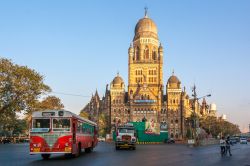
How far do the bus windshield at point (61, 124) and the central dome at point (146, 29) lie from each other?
386 feet

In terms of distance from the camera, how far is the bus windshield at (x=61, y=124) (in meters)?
27.0

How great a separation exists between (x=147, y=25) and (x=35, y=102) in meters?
85.4

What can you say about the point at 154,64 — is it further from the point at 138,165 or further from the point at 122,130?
the point at 138,165

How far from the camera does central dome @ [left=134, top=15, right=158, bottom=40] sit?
471ft

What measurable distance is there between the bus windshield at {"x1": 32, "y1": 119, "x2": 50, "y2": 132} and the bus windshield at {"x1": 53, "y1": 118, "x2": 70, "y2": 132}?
428mm

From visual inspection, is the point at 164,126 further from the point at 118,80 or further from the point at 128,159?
the point at 128,159

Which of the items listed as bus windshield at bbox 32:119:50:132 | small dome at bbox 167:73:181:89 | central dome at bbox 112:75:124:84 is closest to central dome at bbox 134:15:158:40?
central dome at bbox 112:75:124:84

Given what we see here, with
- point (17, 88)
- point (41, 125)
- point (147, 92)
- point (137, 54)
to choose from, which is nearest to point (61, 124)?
point (41, 125)

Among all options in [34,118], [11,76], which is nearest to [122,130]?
[34,118]

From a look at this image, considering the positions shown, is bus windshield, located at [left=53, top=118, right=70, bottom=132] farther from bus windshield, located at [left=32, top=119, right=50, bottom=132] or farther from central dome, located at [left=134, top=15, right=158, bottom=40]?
central dome, located at [left=134, top=15, right=158, bottom=40]

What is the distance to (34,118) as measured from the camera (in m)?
27.0

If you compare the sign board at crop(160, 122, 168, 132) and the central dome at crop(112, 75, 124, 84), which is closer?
the sign board at crop(160, 122, 168, 132)

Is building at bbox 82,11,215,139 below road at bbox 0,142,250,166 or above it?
above

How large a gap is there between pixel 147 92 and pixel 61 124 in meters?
109
